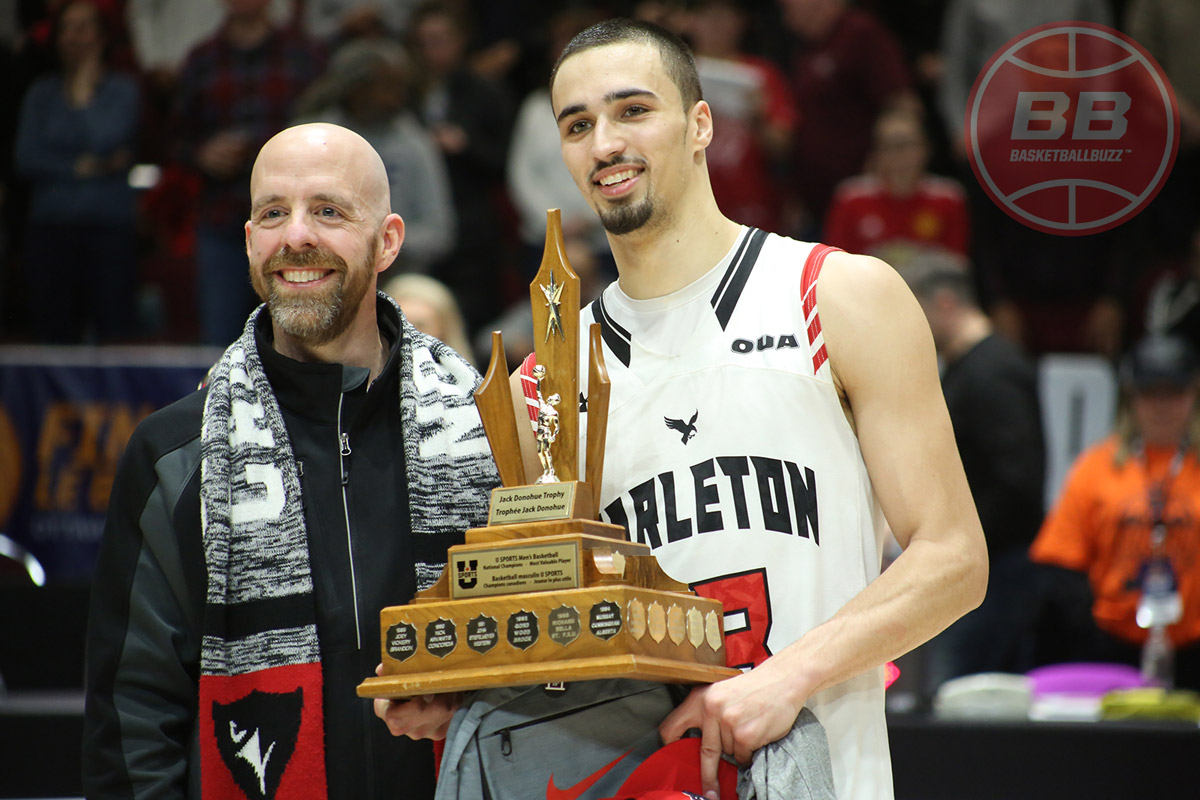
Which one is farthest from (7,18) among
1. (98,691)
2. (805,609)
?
(805,609)

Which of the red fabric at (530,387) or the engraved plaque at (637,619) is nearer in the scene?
the engraved plaque at (637,619)

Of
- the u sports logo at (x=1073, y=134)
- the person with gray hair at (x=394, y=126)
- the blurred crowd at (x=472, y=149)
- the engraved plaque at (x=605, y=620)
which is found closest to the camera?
the engraved plaque at (x=605, y=620)

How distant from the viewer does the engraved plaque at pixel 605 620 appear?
6.70ft

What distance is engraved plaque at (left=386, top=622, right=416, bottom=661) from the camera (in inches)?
86.2

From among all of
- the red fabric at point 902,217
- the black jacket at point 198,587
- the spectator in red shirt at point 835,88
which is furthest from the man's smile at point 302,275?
the spectator in red shirt at point 835,88

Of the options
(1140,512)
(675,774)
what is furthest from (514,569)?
(1140,512)

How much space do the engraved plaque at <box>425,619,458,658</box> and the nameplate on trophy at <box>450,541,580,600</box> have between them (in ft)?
0.16

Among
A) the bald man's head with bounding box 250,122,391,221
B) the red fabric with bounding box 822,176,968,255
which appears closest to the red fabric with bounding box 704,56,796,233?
the red fabric with bounding box 822,176,968,255

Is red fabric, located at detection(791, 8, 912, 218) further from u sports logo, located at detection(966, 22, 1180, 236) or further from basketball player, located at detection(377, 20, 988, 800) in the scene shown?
basketball player, located at detection(377, 20, 988, 800)

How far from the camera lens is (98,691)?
8.20 feet

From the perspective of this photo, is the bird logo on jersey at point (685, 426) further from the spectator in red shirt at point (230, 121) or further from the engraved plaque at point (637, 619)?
the spectator in red shirt at point (230, 121)

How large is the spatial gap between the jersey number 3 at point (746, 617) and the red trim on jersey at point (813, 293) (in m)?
0.37

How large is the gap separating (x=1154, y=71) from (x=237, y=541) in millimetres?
2413

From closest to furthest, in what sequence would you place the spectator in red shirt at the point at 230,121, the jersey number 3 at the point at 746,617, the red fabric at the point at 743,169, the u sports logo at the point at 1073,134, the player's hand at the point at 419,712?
the player's hand at the point at 419,712 < the jersey number 3 at the point at 746,617 < the u sports logo at the point at 1073,134 < the spectator in red shirt at the point at 230,121 < the red fabric at the point at 743,169
